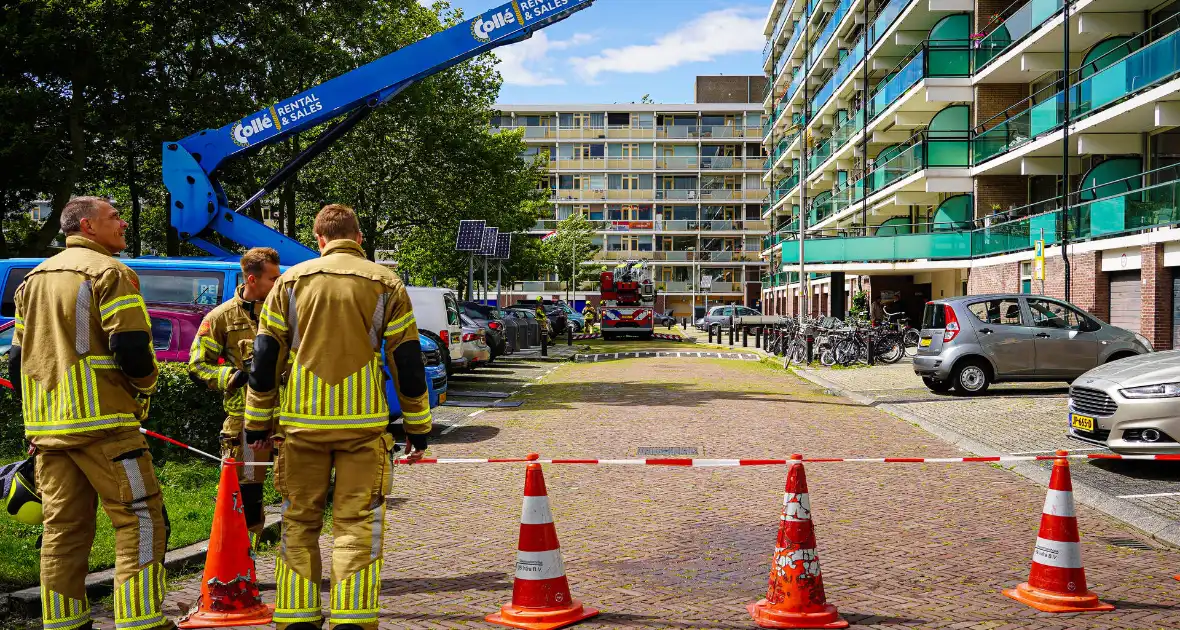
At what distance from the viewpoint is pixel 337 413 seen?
14.2ft

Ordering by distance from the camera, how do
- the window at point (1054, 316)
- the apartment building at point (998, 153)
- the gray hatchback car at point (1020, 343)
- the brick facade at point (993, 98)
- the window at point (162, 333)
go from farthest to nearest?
the brick facade at point (993, 98) < the apartment building at point (998, 153) < the window at point (1054, 316) < the gray hatchback car at point (1020, 343) < the window at point (162, 333)

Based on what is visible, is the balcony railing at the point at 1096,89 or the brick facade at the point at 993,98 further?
the brick facade at the point at 993,98

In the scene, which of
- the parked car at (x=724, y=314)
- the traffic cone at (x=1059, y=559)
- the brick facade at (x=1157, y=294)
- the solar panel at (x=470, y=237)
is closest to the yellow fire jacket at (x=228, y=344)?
the traffic cone at (x=1059, y=559)

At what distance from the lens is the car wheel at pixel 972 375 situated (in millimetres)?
16875

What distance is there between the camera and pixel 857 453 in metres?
10.8

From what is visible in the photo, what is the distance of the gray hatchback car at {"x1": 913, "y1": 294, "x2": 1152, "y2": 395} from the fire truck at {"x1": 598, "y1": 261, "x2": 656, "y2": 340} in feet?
96.4

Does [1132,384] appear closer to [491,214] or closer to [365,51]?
[365,51]

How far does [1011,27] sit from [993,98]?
3.75 metres

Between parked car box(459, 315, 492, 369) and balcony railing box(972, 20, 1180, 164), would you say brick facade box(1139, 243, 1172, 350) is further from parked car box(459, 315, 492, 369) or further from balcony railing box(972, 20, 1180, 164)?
parked car box(459, 315, 492, 369)

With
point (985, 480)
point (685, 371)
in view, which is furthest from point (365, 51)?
point (985, 480)

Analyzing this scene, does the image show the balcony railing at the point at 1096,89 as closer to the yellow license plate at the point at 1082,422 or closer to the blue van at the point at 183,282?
the yellow license plate at the point at 1082,422

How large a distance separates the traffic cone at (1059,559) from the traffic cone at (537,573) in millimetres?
2259

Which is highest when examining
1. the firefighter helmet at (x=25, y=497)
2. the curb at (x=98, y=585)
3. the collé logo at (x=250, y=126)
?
the collé logo at (x=250, y=126)

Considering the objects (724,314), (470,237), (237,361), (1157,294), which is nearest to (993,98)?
(1157,294)
